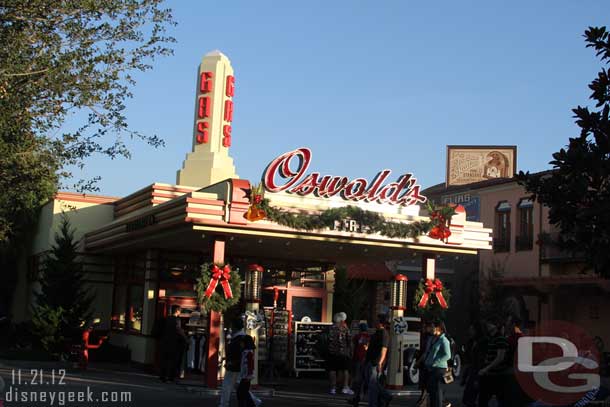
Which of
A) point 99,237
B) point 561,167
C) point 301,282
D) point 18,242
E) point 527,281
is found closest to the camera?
point 561,167

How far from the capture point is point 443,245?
65.2ft

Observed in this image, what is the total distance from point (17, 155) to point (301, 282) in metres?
10.7

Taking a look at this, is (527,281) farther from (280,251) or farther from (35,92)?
(35,92)

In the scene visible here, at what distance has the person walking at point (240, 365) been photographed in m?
13.5

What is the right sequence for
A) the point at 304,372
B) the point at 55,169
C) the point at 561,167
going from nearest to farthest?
the point at 561,167
the point at 55,169
the point at 304,372

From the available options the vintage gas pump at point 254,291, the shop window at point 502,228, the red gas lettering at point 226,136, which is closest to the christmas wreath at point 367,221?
the vintage gas pump at point 254,291

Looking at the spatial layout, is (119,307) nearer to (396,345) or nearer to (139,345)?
(139,345)

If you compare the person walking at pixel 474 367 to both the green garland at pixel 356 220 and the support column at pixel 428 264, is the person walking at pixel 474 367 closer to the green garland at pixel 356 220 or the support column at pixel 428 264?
the green garland at pixel 356 220

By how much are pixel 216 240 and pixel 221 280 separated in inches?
35.9

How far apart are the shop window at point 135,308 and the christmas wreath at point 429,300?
862cm

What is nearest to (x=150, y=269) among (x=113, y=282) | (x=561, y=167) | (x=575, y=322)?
(x=113, y=282)

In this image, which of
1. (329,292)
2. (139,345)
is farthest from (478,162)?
(139,345)

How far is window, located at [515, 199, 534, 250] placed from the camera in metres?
35.7

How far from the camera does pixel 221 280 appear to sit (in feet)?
57.6
